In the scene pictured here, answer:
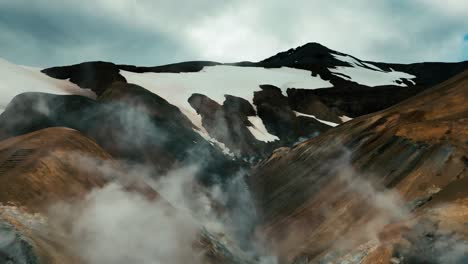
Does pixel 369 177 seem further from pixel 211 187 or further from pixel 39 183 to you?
Answer: pixel 39 183

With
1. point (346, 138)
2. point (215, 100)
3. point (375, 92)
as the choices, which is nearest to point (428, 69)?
point (375, 92)

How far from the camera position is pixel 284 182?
51562 millimetres

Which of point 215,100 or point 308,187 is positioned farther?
point 215,100

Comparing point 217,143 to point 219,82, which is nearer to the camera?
point 217,143

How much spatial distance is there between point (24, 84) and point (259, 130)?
42.0 m

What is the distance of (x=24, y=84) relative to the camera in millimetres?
66812

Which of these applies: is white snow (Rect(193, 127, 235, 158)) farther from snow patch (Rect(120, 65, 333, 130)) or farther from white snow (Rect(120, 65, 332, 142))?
snow patch (Rect(120, 65, 333, 130))

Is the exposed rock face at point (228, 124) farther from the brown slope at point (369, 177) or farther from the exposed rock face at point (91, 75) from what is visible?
the brown slope at point (369, 177)

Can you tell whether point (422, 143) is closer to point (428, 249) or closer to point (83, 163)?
point (428, 249)

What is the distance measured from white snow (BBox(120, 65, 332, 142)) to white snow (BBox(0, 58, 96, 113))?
479 inches

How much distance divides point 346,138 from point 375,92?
279ft

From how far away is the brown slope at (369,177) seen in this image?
97.5ft

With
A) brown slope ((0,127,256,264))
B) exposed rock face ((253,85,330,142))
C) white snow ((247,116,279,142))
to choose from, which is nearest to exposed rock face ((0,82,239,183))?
brown slope ((0,127,256,264))

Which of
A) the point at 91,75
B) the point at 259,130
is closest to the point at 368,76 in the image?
the point at 259,130
